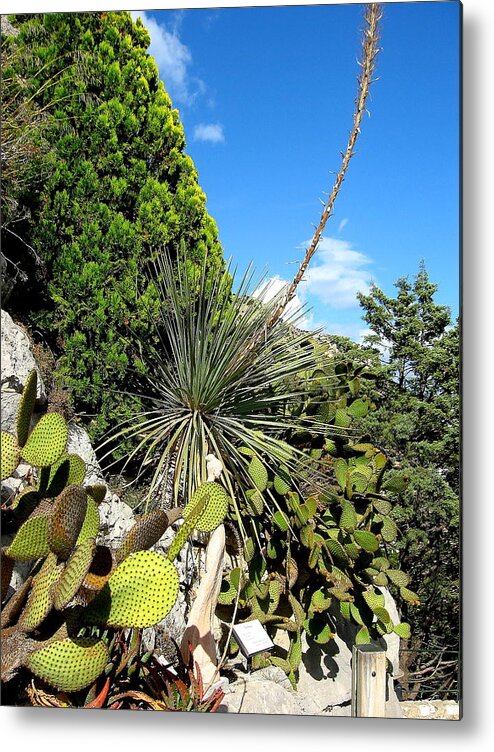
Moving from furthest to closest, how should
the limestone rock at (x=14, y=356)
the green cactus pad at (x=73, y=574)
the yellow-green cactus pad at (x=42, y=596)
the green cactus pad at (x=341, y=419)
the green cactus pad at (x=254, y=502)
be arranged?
1. the green cactus pad at (x=341, y=419)
2. the green cactus pad at (x=254, y=502)
3. the limestone rock at (x=14, y=356)
4. the yellow-green cactus pad at (x=42, y=596)
5. the green cactus pad at (x=73, y=574)

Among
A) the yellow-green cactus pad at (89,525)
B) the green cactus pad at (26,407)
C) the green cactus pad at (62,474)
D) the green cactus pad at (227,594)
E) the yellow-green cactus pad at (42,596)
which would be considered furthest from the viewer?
the green cactus pad at (227,594)

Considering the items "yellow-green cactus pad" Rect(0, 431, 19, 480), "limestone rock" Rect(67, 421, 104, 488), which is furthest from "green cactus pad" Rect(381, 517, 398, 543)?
"yellow-green cactus pad" Rect(0, 431, 19, 480)

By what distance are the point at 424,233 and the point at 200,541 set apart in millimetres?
1464

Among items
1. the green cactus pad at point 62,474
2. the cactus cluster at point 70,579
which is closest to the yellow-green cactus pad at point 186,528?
the cactus cluster at point 70,579

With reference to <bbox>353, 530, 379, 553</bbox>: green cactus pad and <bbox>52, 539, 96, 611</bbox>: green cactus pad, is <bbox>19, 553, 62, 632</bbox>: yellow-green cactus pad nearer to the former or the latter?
<bbox>52, 539, 96, 611</bbox>: green cactus pad

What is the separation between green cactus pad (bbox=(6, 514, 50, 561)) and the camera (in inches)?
70.9

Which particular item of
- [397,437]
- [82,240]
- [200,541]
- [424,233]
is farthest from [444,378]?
[82,240]

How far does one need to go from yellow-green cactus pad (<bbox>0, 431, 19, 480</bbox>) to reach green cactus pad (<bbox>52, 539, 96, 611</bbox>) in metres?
0.48

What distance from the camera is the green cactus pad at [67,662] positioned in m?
1.70

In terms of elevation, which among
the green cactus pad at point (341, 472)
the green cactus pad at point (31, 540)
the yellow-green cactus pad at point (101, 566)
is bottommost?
the yellow-green cactus pad at point (101, 566)

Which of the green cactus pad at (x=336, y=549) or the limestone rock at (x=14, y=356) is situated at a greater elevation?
the limestone rock at (x=14, y=356)

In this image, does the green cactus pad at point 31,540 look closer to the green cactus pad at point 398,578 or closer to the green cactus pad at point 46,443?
the green cactus pad at point 46,443

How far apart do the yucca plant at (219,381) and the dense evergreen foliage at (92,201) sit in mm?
156

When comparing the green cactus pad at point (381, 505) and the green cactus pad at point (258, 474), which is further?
the green cactus pad at point (381, 505)
